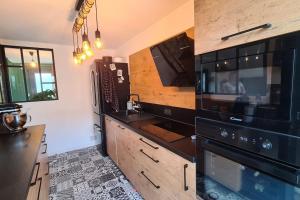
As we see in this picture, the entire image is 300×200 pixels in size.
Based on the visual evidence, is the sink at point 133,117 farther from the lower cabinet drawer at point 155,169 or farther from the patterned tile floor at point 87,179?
the patterned tile floor at point 87,179

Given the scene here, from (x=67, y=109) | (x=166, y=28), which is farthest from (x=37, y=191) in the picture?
(x=67, y=109)

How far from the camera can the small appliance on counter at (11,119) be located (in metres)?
1.81

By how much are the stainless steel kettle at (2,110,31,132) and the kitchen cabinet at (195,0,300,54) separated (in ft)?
6.89

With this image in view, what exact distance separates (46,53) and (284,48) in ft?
12.0

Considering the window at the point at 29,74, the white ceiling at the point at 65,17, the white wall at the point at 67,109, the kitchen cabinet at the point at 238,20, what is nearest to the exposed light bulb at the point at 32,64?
the window at the point at 29,74

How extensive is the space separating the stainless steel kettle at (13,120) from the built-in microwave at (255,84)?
207 centimetres

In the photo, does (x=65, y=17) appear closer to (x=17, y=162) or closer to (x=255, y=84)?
(x=17, y=162)

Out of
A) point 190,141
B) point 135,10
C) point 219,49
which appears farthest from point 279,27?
point 135,10

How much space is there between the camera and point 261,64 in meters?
0.67

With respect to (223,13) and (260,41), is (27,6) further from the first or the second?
(260,41)

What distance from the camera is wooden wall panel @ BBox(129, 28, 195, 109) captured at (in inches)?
75.4

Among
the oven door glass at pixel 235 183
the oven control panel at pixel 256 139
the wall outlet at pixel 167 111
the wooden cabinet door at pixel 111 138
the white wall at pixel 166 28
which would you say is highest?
the white wall at pixel 166 28

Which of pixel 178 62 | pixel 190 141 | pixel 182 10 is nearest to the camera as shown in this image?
pixel 190 141

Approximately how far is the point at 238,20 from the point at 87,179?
8.80 feet
